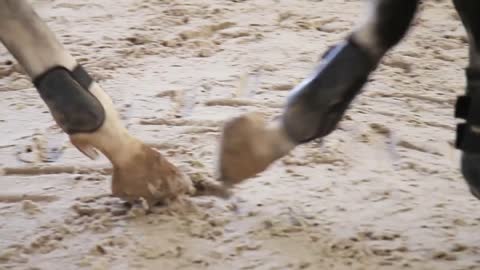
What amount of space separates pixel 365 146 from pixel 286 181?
242 millimetres

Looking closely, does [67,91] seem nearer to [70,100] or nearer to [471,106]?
[70,100]

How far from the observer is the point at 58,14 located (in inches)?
112

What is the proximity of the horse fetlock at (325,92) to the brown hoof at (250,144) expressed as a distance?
3 centimetres

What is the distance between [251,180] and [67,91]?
400mm

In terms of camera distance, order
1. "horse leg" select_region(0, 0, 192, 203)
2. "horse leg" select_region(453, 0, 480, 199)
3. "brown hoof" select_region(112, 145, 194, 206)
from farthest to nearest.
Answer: "brown hoof" select_region(112, 145, 194, 206), "horse leg" select_region(0, 0, 192, 203), "horse leg" select_region(453, 0, 480, 199)

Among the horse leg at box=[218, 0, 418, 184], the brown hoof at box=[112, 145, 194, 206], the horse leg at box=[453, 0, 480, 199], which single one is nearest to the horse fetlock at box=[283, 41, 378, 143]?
the horse leg at box=[218, 0, 418, 184]

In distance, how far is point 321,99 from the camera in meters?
1.27

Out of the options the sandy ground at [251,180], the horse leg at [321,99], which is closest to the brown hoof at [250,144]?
the horse leg at [321,99]

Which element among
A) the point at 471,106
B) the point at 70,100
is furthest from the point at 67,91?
the point at 471,106

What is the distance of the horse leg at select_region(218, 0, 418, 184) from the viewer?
1.27 meters

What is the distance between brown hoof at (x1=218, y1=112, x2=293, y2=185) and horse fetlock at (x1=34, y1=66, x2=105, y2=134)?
8.4 inches

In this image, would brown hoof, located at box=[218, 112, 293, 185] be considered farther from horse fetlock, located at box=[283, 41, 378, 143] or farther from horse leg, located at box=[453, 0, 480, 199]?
horse leg, located at box=[453, 0, 480, 199]

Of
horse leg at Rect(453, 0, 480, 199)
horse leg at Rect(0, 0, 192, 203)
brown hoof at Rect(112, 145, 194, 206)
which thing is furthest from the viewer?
brown hoof at Rect(112, 145, 194, 206)

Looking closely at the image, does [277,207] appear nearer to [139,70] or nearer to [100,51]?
[139,70]
